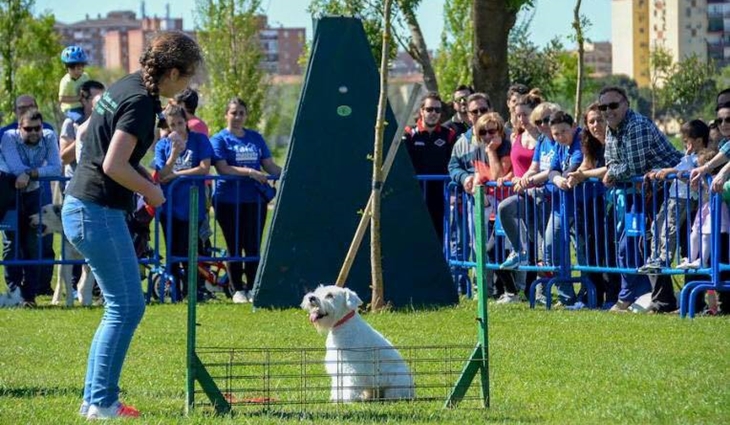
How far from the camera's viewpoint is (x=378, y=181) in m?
12.3

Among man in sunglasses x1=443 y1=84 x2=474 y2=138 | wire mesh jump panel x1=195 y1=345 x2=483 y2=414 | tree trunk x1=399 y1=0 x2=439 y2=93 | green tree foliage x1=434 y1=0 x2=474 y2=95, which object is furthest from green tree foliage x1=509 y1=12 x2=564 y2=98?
wire mesh jump panel x1=195 y1=345 x2=483 y2=414

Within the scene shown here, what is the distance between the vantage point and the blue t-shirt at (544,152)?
13.2 metres

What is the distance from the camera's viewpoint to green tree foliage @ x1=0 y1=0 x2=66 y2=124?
38781 mm

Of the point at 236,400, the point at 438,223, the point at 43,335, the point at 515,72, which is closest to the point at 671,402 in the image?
the point at 236,400

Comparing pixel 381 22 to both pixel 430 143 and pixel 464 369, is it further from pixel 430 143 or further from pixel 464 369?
pixel 464 369

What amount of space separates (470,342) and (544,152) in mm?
3392

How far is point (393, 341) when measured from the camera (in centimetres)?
1051

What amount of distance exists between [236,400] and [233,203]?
→ 702cm

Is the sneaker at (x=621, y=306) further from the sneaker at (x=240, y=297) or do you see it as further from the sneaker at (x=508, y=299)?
the sneaker at (x=240, y=297)

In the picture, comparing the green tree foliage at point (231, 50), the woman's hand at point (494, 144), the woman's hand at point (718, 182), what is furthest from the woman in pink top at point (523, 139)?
the green tree foliage at point (231, 50)

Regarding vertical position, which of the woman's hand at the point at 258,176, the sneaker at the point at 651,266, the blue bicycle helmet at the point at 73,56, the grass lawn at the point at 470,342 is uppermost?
the blue bicycle helmet at the point at 73,56

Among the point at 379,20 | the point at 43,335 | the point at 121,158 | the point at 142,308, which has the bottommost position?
the point at 43,335

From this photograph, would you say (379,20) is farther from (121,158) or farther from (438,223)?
(121,158)

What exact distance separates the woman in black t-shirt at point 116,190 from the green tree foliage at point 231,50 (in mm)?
40838
